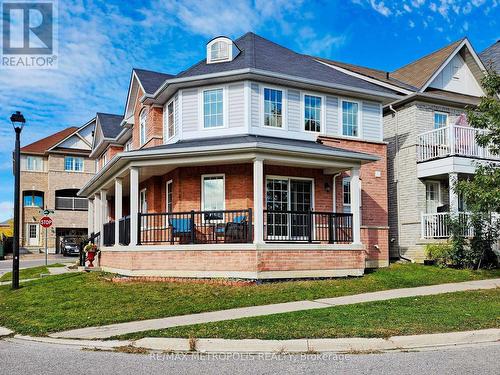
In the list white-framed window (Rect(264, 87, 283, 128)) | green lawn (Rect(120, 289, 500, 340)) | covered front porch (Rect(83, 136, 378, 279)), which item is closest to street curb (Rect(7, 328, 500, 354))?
green lawn (Rect(120, 289, 500, 340))

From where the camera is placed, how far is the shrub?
59.0 feet

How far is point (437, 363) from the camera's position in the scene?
687cm

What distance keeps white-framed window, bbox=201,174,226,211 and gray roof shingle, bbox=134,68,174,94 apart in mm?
5548

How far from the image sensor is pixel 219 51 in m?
19.3

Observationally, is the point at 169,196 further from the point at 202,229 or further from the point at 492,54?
the point at 492,54

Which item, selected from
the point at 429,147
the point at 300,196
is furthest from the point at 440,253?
the point at 300,196

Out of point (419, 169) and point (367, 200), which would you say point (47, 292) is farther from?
point (419, 169)

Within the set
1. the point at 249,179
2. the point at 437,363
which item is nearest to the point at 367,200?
the point at 249,179

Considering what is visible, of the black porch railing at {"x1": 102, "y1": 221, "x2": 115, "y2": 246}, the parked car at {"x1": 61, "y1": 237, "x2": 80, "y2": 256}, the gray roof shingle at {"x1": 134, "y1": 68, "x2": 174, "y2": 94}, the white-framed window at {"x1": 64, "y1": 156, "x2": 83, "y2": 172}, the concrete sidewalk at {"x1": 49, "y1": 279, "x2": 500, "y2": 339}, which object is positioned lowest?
the parked car at {"x1": 61, "y1": 237, "x2": 80, "y2": 256}

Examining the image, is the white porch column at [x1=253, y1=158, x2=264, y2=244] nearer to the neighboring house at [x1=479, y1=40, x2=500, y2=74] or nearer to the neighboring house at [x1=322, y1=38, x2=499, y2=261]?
the neighboring house at [x1=322, y1=38, x2=499, y2=261]

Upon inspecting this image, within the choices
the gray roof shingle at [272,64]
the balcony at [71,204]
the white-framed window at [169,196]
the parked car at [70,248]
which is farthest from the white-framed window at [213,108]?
the balcony at [71,204]

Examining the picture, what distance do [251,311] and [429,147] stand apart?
12.9m

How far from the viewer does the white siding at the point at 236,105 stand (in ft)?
57.2

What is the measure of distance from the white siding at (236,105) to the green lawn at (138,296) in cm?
600
